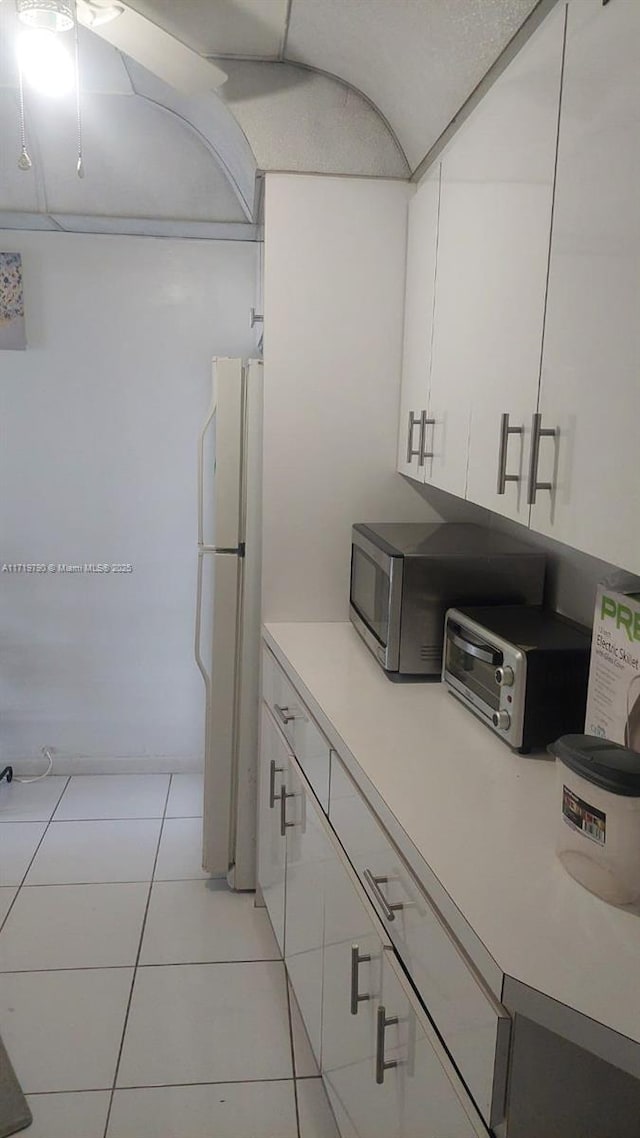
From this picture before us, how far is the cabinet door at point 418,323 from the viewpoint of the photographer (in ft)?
7.45

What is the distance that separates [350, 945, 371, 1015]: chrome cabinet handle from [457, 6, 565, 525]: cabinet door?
2.74 ft

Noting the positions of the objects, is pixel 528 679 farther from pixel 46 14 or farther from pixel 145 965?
pixel 46 14

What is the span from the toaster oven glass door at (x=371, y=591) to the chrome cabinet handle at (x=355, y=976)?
2.52 feet

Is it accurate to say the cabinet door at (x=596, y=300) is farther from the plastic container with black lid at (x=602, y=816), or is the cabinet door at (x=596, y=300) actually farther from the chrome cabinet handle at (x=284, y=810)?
the chrome cabinet handle at (x=284, y=810)

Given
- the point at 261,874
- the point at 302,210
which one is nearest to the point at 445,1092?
the point at 261,874

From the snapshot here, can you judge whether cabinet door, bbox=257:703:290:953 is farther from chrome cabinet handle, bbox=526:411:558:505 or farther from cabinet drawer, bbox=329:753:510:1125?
chrome cabinet handle, bbox=526:411:558:505

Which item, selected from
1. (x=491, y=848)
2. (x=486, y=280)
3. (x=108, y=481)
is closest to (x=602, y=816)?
(x=491, y=848)

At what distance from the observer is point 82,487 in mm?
3543

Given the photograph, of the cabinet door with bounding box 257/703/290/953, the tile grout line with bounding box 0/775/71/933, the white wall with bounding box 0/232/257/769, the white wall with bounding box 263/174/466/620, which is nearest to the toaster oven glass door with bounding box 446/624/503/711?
the cabinet door with bounding box 257/703/290/953

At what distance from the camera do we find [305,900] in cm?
208

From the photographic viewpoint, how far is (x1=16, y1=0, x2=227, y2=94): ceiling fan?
5.66ft

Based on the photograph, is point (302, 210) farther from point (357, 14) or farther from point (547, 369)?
point (547, 369)

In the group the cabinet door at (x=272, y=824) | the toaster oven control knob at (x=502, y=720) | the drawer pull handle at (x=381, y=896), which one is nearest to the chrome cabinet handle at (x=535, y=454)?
the toaster oven control knob at (x=502, y=720)

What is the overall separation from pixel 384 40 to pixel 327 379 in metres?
0.87
